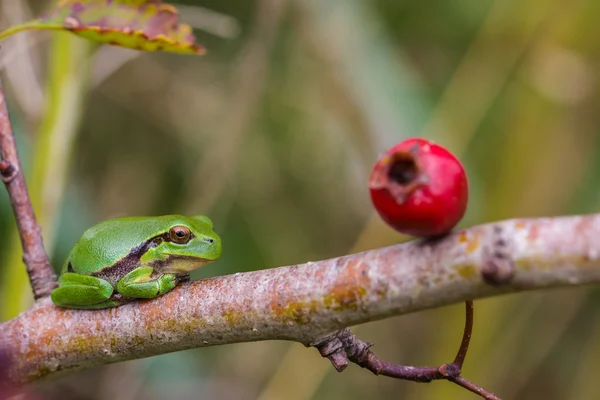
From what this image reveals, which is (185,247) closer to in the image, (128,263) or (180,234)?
(180,234)

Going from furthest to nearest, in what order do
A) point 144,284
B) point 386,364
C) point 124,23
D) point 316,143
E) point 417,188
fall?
point 316,143
point 124,23
point 144,284
point 386,364
point 417,188

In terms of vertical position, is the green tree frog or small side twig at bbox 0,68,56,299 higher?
small side twig at bbox 0,68,56,299

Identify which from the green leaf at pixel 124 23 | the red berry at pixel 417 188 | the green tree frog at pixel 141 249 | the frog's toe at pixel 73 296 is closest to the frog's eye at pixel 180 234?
the green tree frog at pixel 141 249

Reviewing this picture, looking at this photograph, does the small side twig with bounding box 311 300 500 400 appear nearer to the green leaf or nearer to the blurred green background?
the green leaf

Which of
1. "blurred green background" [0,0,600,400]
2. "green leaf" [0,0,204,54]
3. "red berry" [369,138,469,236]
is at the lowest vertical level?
"blurred green background" [0,0,600,400]

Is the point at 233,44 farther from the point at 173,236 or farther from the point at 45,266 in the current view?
the point at 45,266

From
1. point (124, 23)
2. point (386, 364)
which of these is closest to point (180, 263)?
point (124, 23)

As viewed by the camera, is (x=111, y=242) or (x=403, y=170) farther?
(x=111, y=242)

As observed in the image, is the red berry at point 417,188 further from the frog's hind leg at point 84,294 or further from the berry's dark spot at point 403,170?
the frog's hind leg at point 84,294

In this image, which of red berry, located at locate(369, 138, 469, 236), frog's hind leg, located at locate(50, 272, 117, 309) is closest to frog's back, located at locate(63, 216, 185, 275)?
frog's hind leg, located at locate(50, 272, 117, 309)
